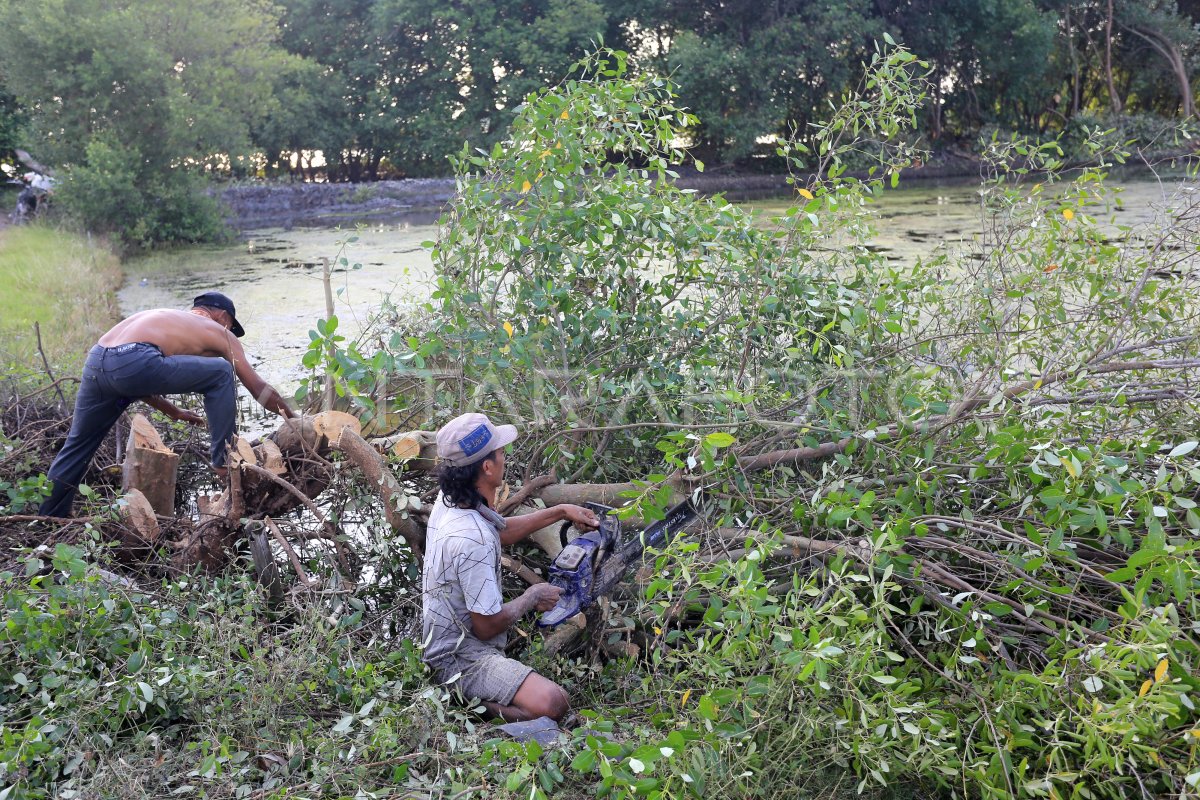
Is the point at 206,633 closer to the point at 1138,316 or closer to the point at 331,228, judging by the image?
the point at 1138,316

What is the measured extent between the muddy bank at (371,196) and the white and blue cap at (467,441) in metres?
17.7

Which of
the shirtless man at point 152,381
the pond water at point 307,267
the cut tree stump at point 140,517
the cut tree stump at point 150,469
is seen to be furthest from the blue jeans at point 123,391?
the pond water at point 307,267

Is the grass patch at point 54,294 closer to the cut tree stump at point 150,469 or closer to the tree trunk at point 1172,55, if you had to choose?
the cut tree stump at point 150,469

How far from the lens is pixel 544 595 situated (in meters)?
3.27

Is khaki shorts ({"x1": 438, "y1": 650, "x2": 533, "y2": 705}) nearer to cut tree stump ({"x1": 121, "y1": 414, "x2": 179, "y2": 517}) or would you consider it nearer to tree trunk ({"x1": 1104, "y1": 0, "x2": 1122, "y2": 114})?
cut tree stump ({"x1": 121, "y1": 414, "x2": 179, "y2": 517})

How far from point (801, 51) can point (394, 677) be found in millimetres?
24741

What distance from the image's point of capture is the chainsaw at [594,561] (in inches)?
126

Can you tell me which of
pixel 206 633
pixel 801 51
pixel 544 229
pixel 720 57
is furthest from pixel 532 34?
pixel 206 633

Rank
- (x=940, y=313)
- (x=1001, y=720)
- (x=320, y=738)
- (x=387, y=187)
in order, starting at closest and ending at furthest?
1. (x=1001, y=720)
2. (x=320, y=738)
3. (x=940, y=313)
4. (x=387, y=187)

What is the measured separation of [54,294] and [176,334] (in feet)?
23.1

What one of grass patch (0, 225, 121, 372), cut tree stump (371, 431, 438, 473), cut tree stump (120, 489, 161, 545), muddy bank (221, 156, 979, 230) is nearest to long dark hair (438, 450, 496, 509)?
cut tree stump (371, 431, 438, 473)

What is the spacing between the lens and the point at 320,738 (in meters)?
2.88

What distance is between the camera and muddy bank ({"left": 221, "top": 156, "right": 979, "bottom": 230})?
840 inches

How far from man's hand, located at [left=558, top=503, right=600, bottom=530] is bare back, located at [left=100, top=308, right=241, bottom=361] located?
2292 millimetres
